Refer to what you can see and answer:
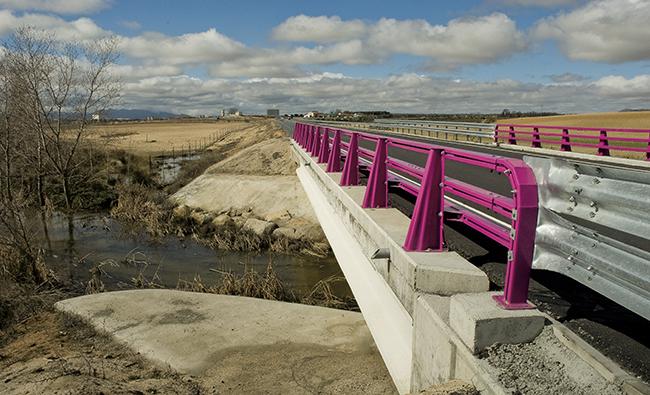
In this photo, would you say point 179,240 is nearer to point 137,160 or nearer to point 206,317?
point 206,317

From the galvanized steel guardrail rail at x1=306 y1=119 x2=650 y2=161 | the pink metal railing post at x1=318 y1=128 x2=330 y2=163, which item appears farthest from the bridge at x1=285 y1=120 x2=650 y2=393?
the galvanized steel guardrail rail at x1=306 y1=119 x2=650 y2=161

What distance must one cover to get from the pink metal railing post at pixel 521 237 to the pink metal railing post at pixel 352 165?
19.0 ft

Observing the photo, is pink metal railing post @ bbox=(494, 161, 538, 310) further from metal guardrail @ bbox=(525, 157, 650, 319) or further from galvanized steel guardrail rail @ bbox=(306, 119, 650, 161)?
galvanized steel guardrail rail @ bbox=(306, 119, 650, 161)

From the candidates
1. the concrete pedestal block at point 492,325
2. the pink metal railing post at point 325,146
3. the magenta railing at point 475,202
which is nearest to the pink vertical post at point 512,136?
the pink metal railing post at point 325,146

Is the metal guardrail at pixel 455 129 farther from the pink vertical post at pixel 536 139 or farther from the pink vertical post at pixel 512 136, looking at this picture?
the pink vertical post at pixel 536 139

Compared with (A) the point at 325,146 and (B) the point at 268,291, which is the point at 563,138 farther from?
(B) the point at 268,291

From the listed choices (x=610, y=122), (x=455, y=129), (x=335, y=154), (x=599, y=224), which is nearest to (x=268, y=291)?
(x=335, y=154)

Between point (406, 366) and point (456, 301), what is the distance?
1.40 m

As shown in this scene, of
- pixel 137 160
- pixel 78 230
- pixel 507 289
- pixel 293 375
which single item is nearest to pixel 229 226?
pixel 78 230

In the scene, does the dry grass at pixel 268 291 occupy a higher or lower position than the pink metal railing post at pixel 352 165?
lower

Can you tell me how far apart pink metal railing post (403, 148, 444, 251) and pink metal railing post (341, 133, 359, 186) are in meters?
4.48

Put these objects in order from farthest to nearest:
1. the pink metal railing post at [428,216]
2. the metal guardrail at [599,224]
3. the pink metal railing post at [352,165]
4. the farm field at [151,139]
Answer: the farm field at [151,139], the pink metal railing post at [352,165], the pink metal railing post at [428,216], the metal guardrail at [599,224]

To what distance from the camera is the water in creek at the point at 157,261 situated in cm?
1468

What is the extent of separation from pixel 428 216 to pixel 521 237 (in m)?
1.40
